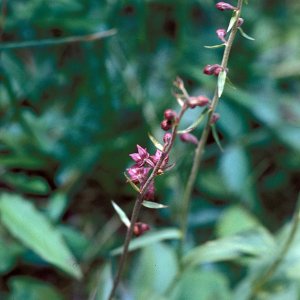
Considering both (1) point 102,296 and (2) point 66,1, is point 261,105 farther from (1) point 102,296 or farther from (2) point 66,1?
(1) point 102,296

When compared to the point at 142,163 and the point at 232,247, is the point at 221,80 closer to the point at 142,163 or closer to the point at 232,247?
the point at 142,163

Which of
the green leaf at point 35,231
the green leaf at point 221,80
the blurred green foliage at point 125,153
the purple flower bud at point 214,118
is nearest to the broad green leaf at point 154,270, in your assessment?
the blurred green foliage at point 125,153

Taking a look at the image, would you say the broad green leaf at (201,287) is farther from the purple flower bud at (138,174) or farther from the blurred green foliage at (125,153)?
the purple flower bud at (138,174)

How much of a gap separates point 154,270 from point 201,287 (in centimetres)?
11

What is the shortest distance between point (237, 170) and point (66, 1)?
0.61 metres

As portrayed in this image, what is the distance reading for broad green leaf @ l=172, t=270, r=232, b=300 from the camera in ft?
3.83

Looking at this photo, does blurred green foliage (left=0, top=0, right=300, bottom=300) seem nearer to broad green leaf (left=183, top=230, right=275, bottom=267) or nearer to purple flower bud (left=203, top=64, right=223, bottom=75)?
broad green leaf (left=183, top=230, right=275, bottom=267)

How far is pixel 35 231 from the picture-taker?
1132mm

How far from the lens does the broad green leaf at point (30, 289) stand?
119 cm

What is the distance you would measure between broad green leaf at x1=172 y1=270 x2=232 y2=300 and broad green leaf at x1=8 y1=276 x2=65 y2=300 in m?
0.28

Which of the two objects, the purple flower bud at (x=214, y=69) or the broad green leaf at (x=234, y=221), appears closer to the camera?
the purple flower bud at (x=214, y=69)

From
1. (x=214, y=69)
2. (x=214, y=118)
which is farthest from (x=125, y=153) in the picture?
(x=214, y=69)

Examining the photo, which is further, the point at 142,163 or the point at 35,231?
the point at 35,231

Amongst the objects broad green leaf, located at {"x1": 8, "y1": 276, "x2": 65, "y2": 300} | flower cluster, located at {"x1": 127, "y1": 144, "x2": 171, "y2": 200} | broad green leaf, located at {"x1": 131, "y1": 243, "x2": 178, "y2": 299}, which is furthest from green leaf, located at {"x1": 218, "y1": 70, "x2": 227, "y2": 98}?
broad green leaf, located at {"x1": 8, "y1": 276, "x2": 65, "y2": 300}
